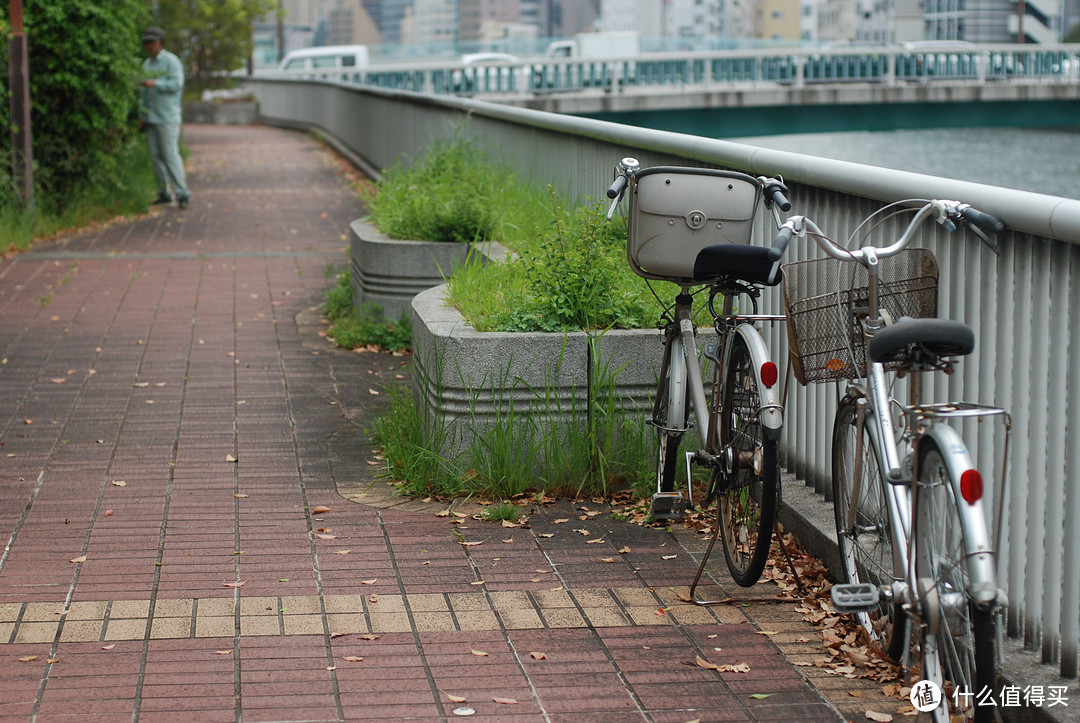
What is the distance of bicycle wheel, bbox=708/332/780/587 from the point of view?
4.34 metres

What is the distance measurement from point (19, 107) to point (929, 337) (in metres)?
12.5

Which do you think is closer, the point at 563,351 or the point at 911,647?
the point at 911,647

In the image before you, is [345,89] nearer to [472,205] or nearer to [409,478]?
[472,205]

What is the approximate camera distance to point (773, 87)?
42719 millimetres

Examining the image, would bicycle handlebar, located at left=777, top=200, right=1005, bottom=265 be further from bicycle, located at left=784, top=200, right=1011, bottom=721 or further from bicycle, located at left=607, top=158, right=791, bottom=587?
bicycle, located at left=607, top=158, right=791, bottom=587

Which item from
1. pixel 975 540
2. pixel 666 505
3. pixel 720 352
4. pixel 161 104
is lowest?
pixel 666 505

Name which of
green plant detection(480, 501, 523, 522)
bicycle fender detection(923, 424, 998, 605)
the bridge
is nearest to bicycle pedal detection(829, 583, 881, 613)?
bicycle fender detection(923, 424, 998, 605)

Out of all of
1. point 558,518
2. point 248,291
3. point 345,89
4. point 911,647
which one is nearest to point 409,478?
point 558,518

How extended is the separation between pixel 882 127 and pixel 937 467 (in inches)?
1680

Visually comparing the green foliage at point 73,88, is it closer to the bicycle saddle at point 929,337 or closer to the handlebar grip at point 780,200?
the handlebar grip at point 780,200

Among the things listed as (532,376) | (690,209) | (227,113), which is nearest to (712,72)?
(227,113)

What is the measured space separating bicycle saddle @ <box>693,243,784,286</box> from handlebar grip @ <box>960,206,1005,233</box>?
86 cm

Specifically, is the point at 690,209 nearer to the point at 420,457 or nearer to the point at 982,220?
the point at 982,220

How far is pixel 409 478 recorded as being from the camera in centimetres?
580
